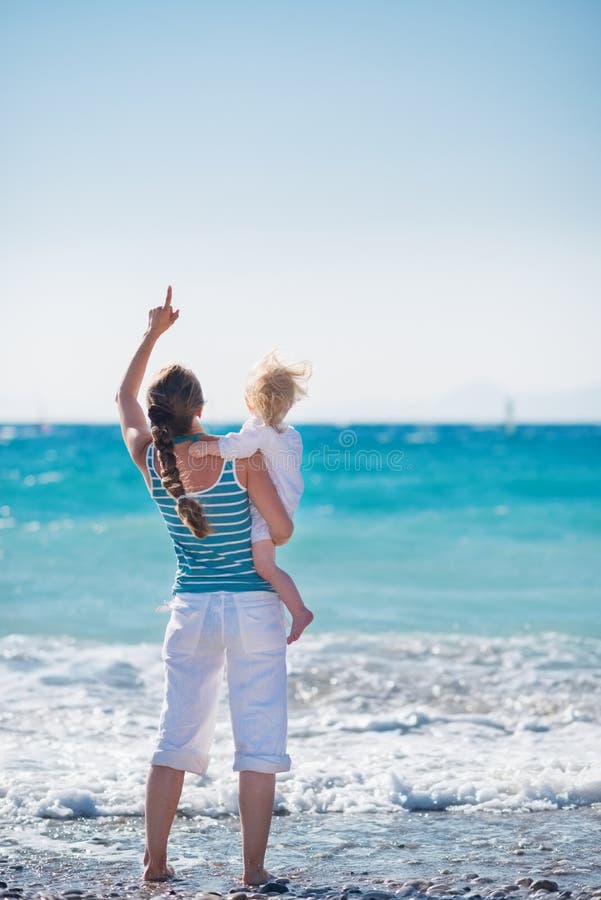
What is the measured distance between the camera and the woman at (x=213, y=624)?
11.6 feet

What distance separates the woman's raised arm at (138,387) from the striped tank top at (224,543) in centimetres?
25

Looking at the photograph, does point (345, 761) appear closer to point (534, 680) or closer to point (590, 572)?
point (534, 680)

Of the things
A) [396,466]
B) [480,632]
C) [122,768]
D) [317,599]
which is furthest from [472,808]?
[396,466]

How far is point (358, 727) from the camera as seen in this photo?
638 centimetres

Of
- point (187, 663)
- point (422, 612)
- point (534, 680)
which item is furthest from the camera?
point (422, 612)

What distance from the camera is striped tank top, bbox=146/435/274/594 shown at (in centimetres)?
355

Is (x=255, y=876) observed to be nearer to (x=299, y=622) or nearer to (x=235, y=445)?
(x=299, y=622)

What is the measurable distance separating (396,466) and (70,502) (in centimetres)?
1950

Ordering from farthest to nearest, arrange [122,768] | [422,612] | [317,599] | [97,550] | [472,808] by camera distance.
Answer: [97,550] → [317,599] → [422,612] → [122,768] → [472,808]

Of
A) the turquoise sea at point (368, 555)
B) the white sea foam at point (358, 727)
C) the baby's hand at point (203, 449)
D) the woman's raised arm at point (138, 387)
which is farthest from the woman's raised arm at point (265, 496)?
the turquoise sea at point (368, 555)

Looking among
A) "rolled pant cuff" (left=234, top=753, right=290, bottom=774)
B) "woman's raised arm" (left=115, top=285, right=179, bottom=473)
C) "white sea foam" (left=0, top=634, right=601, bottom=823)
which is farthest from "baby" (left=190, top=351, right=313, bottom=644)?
"white sea foam" (left=0, top=634, right=601, bottom=823)

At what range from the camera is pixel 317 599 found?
11930mm

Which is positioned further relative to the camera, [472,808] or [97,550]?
[97,550]

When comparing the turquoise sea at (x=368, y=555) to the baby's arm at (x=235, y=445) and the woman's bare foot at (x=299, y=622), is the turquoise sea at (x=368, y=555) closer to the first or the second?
the woman's bare foot at (x=299, y=622)
